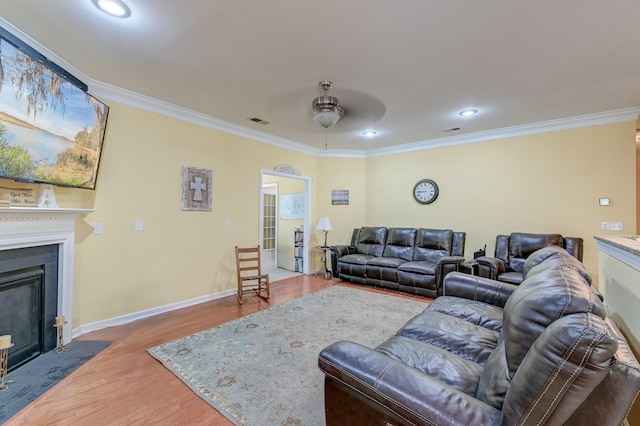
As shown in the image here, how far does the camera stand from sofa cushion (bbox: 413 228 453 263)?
4.68 meters

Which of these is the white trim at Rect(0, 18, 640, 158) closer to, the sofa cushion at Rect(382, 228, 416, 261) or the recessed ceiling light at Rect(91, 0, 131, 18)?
the recessed ceiling light at Rect(91, 0, 131, 18)

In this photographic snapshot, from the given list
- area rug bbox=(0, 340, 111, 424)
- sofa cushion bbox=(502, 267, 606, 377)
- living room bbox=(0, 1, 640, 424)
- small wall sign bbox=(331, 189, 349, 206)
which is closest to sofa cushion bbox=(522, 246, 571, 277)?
sofa cushion bbox=(502, 267, 606, 377)

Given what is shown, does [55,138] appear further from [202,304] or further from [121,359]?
[202,304]

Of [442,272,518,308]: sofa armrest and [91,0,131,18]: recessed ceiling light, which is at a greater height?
[91,0,131,18]: recessed ceiling light

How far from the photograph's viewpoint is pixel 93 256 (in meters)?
2.97

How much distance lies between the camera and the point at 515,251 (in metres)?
4.06

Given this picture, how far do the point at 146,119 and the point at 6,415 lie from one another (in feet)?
9.59

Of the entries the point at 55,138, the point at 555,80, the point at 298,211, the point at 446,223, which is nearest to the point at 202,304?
the point at 55,138

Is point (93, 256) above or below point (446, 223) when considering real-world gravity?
below

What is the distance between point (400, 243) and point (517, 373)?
14.2 feet

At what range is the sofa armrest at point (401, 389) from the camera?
93cm

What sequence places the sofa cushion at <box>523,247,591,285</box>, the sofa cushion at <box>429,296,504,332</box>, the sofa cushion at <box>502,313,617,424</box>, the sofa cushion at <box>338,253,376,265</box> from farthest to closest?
the sofa cushion at <box>338,253,376,265</box>
the sofa cushion at <box>429,296,504,332</box>
the sofa cushion at <box>523,247,591,285</box>
the sofa cushion at <box>502,313,617,424</box>

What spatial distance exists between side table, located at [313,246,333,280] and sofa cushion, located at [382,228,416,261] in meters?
1.14

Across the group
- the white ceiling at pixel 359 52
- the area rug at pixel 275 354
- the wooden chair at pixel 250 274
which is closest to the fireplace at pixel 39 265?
the area rug at pixel 275 354
